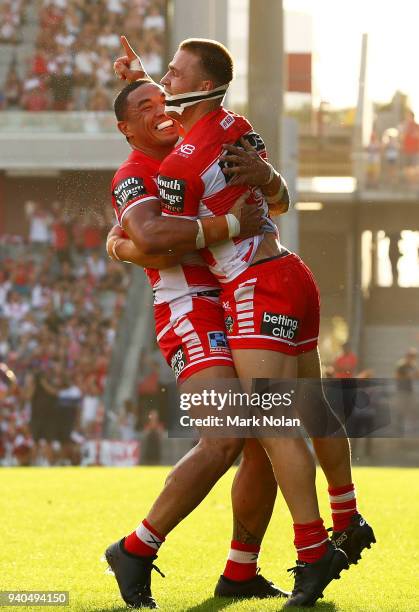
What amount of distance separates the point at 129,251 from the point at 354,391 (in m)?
0.85

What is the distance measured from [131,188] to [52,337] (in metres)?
8.84

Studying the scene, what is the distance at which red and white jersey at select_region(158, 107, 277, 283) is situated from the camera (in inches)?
150

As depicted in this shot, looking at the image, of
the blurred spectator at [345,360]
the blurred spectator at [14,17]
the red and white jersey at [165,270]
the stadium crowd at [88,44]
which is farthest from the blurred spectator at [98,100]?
the red and white jersey at [165,270]

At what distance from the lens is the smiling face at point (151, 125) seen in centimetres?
414

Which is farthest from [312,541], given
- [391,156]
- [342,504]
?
[391,156]

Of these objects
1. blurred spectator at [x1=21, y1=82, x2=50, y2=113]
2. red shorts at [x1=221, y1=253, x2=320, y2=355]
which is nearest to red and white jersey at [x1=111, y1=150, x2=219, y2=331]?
red shorts at [x1=221, y1=253, x2=320, y2=355]

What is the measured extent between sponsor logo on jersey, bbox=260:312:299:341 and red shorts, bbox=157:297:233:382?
15 centimetres

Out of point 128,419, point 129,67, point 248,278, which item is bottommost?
point 128,419

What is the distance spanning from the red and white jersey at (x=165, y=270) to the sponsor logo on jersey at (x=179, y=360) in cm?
11

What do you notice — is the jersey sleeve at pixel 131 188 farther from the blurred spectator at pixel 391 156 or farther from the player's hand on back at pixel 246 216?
the blurred spectator at pixel 391 156

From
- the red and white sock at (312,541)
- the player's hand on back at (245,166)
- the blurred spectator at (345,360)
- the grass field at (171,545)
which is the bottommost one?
the grass field at (171,545)

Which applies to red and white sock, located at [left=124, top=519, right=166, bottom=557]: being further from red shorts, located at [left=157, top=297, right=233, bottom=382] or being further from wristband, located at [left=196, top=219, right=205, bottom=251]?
wristband, located at [left=196, top=219, right=205, bottom=251]

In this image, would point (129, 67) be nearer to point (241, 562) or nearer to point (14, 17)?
point (241, 562)

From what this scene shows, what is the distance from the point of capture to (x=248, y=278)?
3.89 meters
